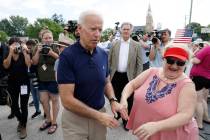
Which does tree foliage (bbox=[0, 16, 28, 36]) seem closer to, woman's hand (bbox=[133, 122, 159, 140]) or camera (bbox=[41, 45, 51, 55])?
camera (bbox=[41, 45, 51, 55])

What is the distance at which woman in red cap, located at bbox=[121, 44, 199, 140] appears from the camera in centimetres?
222

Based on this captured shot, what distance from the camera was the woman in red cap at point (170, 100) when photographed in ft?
7.29

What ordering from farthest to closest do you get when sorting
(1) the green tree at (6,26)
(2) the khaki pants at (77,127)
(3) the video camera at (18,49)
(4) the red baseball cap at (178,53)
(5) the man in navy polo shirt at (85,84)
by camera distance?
(1) the green tree at (6,26), (3) the video camera at (18,49), (2) the khaki pants at (77,127), (5) the man in navy polo shirt at (85,84), (4) the red baseball cap at (178,53)

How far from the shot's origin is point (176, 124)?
2.18 metres

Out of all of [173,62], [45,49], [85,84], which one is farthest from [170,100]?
[45,49]

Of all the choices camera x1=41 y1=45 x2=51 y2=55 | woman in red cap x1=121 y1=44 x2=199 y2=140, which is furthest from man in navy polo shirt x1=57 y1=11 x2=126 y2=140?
camera x1=41 y1=45 x2=51 y2=55

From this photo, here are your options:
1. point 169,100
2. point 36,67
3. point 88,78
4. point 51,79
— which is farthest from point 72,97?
point 36,67

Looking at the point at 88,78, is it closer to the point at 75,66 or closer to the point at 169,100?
the point at 75,66

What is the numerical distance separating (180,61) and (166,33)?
3.44 metres

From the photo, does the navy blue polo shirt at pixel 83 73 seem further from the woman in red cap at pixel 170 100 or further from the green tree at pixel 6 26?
the green tree at pixel 6 26

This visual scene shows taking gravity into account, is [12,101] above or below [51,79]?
below

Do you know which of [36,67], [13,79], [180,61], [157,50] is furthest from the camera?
[157,50]

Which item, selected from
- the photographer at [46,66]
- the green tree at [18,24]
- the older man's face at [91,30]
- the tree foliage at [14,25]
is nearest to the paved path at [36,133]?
the photographer at [46,66]

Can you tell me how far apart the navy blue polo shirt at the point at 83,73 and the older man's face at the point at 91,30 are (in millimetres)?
107
